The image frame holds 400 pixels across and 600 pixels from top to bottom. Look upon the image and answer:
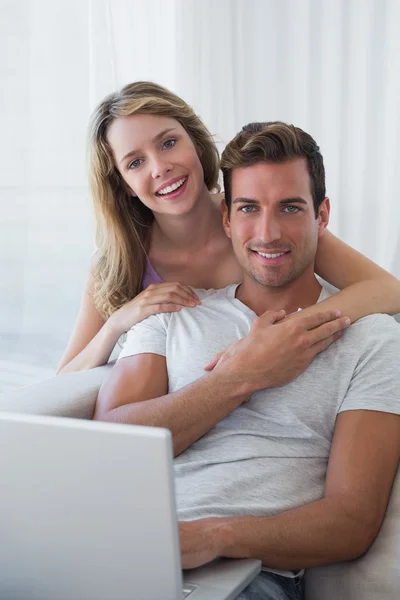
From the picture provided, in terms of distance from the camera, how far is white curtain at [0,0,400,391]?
3.28m

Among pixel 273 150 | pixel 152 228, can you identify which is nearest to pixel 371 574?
pixel 273 150

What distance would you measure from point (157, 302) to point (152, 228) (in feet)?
1.42

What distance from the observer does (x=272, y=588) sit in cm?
134

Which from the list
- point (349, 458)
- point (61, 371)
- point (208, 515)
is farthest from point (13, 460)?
point (61, 371)

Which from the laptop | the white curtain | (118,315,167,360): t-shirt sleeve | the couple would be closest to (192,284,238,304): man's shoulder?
the couple

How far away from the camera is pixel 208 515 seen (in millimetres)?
1437

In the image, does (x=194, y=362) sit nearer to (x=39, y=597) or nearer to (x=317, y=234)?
(x=317, y=234)

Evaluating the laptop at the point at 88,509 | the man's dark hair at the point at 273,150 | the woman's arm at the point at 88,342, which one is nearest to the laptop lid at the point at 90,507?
the laptop at the point at 88,509

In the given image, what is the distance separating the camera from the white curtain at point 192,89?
328 cm

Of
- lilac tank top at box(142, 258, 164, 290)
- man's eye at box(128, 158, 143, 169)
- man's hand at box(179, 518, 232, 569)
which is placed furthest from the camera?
lilac tank top at box(142, 258, 164, 290)

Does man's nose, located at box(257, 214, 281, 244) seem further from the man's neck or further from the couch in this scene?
the couch

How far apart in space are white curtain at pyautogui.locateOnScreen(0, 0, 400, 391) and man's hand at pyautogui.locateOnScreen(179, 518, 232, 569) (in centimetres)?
207

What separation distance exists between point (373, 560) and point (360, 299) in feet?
1.71

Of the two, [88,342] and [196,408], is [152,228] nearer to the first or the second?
[88,342]
